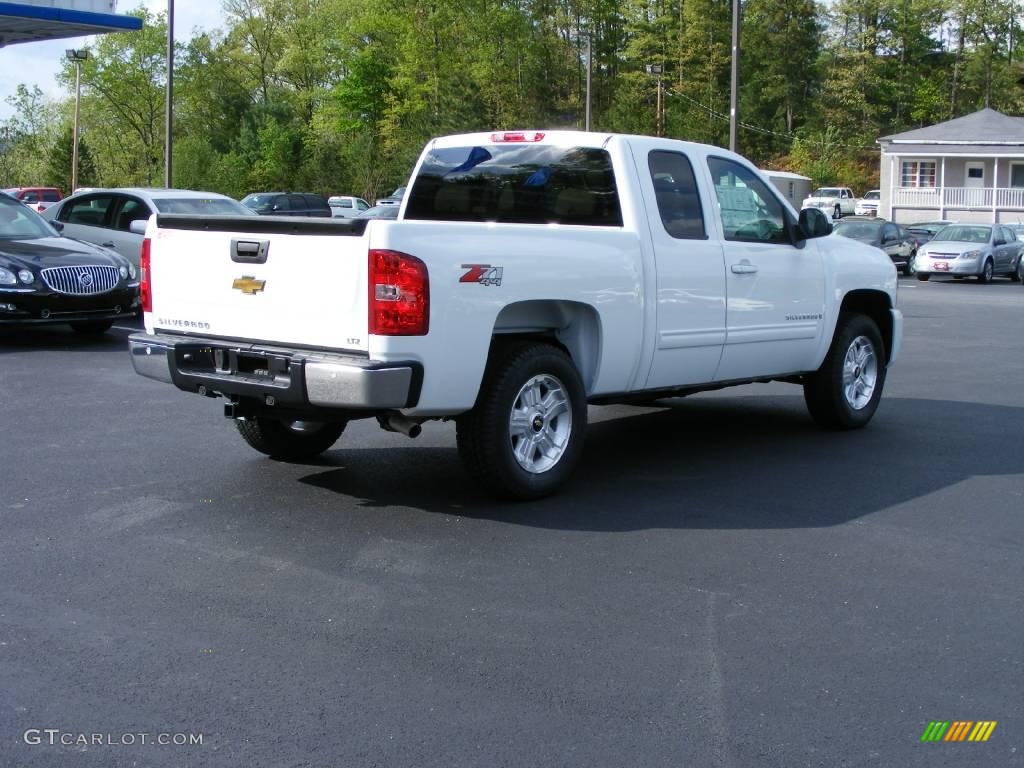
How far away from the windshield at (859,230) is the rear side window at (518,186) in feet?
83.5

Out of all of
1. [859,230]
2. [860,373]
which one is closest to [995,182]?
[859,230]

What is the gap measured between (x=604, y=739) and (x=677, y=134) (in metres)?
76.1

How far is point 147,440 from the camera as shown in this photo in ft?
28.6

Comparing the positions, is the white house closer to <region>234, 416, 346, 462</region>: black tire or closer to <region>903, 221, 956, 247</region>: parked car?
<region>903, 221, 956, 247</region>: parked car

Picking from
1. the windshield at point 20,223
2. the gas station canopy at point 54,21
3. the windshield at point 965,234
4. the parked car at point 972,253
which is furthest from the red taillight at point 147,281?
the windshield at point 965,234

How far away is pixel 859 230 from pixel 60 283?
2383 cm

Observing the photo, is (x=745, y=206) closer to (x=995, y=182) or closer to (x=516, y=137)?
(x=516, y=137)

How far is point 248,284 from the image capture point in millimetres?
6645

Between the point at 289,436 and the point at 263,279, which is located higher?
the point at 263,279

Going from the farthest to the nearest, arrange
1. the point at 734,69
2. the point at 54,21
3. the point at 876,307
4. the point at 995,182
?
1. the point at 995,182
2. the point at 734,69
3. the point at 54,21
4. the point at 876,307

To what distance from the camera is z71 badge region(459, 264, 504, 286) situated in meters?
6.38

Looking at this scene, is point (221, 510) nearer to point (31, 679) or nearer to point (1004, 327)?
point (31, 679)

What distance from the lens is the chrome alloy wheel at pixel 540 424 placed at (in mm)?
6918

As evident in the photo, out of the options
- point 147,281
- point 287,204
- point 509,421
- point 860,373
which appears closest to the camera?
point 509,421
